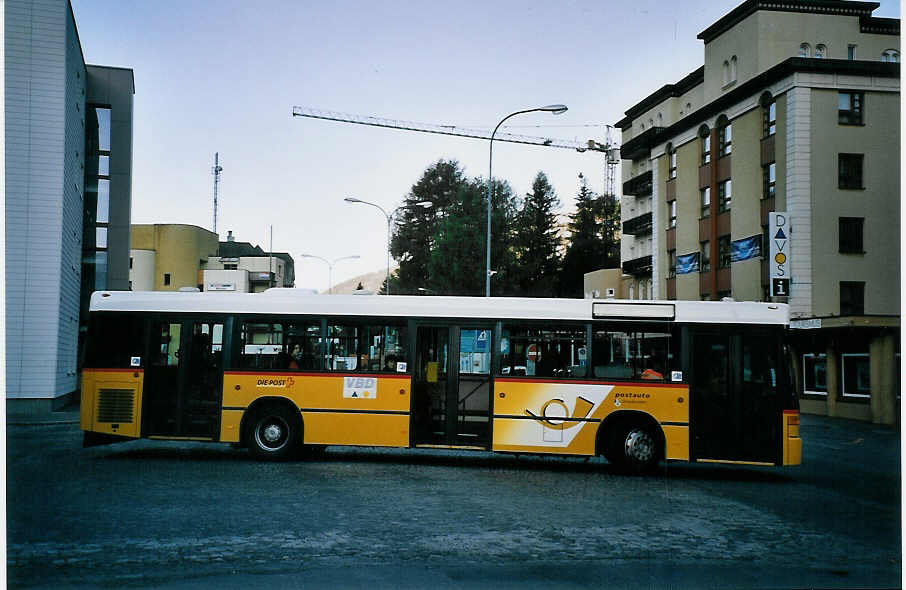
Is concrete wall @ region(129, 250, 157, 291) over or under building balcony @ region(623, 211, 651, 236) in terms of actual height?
under

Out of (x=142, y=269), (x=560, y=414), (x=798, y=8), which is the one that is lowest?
(x=560, y=414)

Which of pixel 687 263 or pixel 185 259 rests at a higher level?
pixel 185 259

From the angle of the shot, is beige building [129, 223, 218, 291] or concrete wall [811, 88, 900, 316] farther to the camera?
beige building [129, 223, 218, 291]

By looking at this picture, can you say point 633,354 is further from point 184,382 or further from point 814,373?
point 814,373

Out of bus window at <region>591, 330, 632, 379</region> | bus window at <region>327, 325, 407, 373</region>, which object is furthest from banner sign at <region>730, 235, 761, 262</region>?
bus window at <region>327, 325, 407, 373</region>

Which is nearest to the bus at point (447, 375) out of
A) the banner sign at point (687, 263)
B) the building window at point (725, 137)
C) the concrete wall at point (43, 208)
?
the concrete wall at point (43, 208)

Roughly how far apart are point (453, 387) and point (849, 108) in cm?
1528

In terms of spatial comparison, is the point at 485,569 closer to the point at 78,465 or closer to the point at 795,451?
the point at 795,451

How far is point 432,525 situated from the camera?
9.16m

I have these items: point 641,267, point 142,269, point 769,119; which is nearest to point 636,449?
point 769,119

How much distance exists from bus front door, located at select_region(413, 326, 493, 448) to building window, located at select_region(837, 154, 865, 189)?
39.9 ft

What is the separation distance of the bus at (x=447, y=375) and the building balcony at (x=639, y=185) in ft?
119

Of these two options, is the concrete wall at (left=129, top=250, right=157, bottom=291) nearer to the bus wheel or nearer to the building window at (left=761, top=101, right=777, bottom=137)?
the building window at (left=761, top=101, right=777, bottom=137)

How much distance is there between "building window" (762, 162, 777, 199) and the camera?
1240 inches
